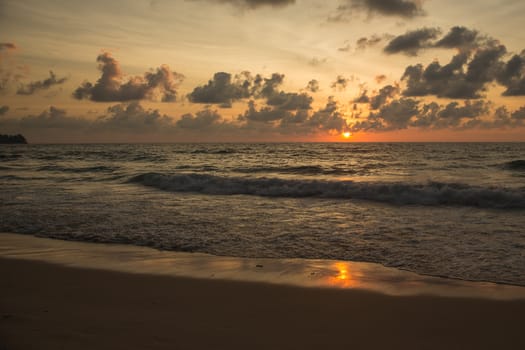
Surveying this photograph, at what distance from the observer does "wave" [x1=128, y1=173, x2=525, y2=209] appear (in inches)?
551

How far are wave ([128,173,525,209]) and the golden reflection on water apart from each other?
8.95 meters

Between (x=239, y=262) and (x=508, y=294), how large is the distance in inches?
155

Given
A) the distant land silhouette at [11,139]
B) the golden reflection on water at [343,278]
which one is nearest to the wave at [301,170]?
the golden reflection on water at [343,278]

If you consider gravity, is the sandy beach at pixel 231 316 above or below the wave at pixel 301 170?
below

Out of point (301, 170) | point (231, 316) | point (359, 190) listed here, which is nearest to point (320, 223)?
point (231, 316)

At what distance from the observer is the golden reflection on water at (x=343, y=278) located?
5574 millimetres

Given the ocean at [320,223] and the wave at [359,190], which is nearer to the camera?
the ocean at [320,223]

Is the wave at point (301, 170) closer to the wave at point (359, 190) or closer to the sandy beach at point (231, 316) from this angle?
the wave at point (359, 190)

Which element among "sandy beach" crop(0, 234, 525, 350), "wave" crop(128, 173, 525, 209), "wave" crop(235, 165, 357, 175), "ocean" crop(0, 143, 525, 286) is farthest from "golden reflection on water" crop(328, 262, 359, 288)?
"wave" crop(235, 165, 357, 175)

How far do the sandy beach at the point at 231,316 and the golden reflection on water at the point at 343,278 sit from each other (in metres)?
0.22

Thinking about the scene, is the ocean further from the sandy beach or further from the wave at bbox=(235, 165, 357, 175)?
the wave at bbox=(235, 165, 357, 175)

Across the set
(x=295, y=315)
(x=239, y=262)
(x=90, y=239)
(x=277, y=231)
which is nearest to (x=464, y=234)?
(x=277, y=231)

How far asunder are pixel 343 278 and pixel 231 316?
207cm

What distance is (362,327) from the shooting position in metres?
4.21
